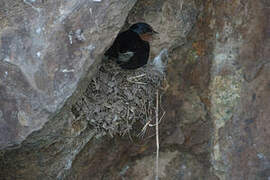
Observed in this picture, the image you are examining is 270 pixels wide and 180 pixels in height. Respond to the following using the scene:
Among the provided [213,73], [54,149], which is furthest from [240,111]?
[54,149]

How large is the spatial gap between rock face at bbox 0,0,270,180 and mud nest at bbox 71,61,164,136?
0.30 feet

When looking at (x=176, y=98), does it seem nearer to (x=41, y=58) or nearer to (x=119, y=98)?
(x=119, y=98)

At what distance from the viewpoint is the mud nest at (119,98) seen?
236 centimetres

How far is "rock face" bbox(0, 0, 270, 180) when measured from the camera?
1.89 m

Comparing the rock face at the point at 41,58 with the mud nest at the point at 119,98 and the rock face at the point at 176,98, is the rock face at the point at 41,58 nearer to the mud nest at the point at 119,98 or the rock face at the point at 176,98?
the rock face at the point at 176,98

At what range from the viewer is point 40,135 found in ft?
6.36

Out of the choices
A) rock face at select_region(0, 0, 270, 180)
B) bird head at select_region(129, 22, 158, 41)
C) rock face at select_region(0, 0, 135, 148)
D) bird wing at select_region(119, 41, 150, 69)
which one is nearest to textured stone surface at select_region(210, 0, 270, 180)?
rock face at select_region(0, 0, 270, 180)

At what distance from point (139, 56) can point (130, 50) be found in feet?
0.28

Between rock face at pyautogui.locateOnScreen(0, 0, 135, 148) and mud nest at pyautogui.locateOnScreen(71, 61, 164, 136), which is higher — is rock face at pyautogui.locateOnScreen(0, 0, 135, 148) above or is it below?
above

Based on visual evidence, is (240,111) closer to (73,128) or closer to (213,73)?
(213,73)

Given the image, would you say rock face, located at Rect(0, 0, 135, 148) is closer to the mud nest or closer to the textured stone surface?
the mud nest

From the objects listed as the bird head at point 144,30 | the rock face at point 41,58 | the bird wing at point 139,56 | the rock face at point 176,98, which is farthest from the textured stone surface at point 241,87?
the rock face at point 41,58

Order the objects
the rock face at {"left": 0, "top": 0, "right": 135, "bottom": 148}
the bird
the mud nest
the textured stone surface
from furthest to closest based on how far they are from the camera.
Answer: the bird, the mud nest, the textured stone surface, the rock face at {"left": 0, "top": 0, "right": 135, "bottom": 148}

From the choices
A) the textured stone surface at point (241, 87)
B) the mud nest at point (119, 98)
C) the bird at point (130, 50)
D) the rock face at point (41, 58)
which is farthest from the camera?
the bird at point (130, 50)
